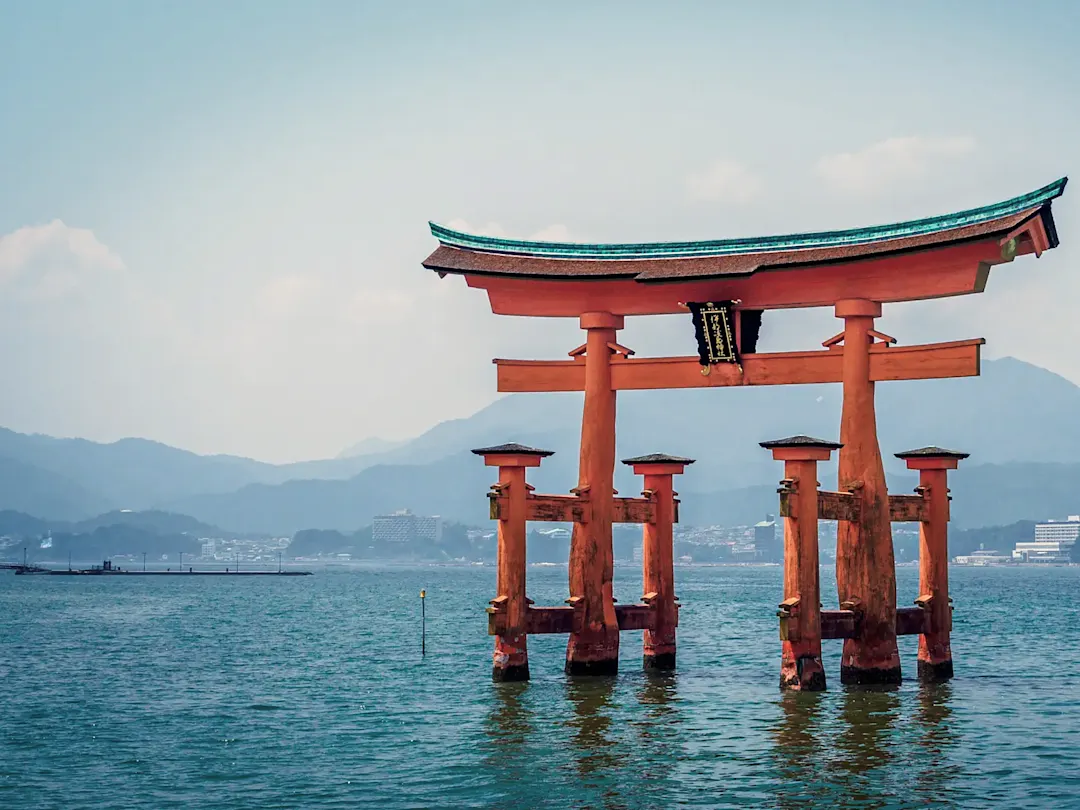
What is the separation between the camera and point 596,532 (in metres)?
29.9

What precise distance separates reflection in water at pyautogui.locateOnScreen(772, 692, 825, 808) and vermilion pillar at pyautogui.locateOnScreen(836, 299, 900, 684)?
1.52 metres

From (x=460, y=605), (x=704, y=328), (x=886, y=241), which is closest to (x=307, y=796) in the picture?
(x=704, y=328)

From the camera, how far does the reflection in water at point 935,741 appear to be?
20.6 m

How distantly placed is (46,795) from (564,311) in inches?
588

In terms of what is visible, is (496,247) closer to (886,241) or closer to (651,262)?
(651,262)

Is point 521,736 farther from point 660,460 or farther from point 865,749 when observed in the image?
point 660,460

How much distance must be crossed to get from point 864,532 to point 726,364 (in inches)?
179

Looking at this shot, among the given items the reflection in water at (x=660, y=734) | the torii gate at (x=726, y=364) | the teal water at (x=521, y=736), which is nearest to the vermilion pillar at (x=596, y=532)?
the torii gate at (x=726, y=364)

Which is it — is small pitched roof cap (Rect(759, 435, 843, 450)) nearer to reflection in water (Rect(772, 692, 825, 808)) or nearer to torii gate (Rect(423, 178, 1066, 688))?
torii gate (Rect(423, 178, 1066, 688))

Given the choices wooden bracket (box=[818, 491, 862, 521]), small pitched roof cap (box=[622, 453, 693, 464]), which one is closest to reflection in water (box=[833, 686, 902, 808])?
wooden bracket (box=[818, 491, 862, 521])

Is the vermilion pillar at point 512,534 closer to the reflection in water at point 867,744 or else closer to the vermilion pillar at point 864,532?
the vermilion pillar at point 864,532

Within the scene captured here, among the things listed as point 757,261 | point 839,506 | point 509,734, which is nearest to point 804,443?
point 839,506

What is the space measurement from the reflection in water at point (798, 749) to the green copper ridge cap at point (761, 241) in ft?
29.8

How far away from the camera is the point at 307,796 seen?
20.9 meters
